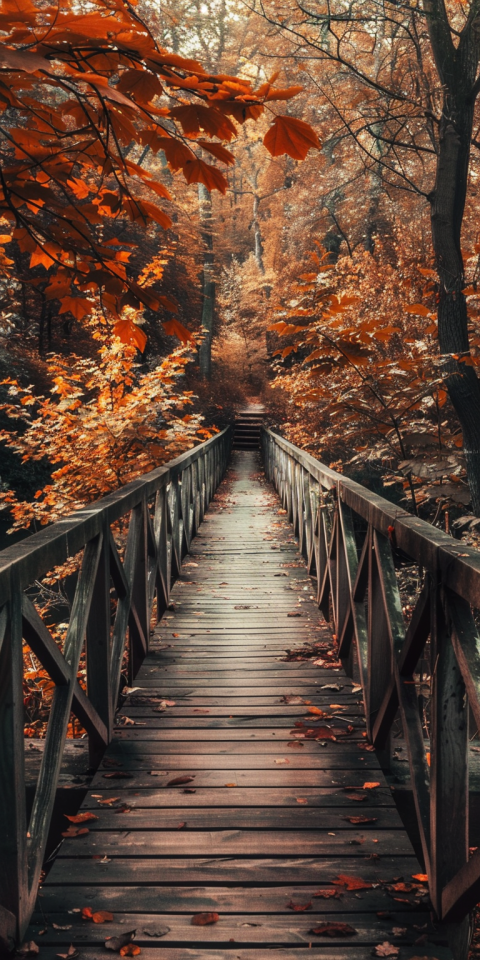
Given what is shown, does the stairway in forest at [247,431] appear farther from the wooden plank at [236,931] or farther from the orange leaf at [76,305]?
the wooden plank at [236,931]

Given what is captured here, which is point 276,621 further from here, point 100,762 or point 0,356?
point 0,356

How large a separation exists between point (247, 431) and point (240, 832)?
80.2 ft

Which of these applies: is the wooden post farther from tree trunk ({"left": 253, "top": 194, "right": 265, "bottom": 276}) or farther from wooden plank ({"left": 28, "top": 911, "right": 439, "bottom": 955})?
tree trunk ({"left": 253, "top": 194, "right": 265, "bottom": 276})

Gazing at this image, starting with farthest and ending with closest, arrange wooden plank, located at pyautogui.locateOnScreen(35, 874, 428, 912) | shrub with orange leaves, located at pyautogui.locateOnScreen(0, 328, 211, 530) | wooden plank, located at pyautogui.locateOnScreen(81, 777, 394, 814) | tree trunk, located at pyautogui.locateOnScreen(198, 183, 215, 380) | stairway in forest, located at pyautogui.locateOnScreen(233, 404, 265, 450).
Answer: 1. stairway in forest, located at pyautogui.locateOnScreen(233, 404, 265, 450)
2. tree trunk, located at pyautogui.locateOnScreen(198, 183, 215, 380)
3. shrub with orange leaves, located at pyautogui.locateOnScreen(0, 328, 211, 530)
4. wooden plank, located at pyautogui.locateOnScreen(81, 777, 394, 814)
5. wooden plank, located at pyautogui.locateOnScreen(35, 874, 428, 912)

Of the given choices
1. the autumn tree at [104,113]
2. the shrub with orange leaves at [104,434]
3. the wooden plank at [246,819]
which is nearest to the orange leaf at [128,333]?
the autumn tree at [104,113]

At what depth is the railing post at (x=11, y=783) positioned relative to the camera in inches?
68.1

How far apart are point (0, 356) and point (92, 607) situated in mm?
13380

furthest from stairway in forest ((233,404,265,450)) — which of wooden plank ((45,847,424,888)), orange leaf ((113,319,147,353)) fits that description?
wooden plank ((45,847,424,888))

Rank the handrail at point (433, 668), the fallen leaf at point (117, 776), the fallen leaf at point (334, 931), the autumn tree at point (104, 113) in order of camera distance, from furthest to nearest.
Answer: the fallen leaf at point (117, 776)
the fallen leaf at point (334, 931)
the handrail at point (433, 668)
the autumn tree at point (104, 113)

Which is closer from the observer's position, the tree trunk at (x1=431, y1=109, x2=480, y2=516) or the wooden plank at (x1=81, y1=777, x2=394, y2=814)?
the wooden plank at (x1=81, y1=777, x2=394, y2=814)

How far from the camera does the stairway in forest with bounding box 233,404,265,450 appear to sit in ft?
85.9

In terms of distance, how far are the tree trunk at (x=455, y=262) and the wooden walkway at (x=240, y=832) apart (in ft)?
8.96

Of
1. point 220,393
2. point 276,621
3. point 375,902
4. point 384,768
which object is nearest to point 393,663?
point 384,768

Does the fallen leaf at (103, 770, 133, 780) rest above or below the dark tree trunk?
below
